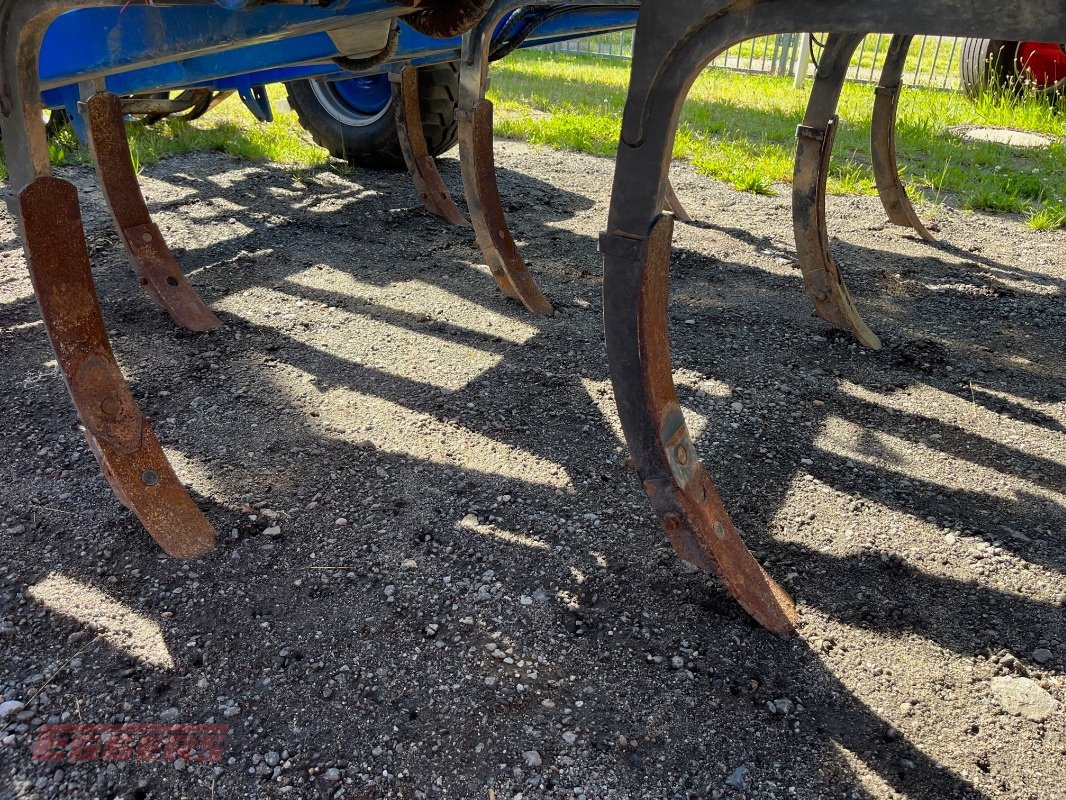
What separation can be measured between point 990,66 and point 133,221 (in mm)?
6271

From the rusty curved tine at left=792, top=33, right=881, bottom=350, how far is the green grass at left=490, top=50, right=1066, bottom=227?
5.83ft

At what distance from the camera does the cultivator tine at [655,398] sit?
1253 mm

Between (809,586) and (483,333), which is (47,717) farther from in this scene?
(483,333)

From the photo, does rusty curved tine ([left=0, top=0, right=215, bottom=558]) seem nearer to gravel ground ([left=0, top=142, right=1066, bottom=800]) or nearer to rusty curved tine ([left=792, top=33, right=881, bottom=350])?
gravel ground ([left=0, top=142, right=1066, bottom=800])

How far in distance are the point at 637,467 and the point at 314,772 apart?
2.20 feet

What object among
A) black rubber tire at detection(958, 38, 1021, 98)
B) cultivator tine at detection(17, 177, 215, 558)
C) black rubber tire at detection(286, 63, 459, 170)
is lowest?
cultivator tine at detection(17, 177, 215, 558)

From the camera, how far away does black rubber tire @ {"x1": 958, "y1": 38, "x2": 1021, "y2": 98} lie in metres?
6.11

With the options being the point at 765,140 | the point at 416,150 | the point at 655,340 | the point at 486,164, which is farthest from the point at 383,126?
the point at 655,340

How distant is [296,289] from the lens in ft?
9.63

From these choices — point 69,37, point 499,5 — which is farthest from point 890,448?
point 69,37

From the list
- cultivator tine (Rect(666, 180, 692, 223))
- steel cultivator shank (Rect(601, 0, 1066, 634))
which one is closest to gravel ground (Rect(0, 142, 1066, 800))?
steel cultivator shank (Rect(601, 0, 1066, 634))

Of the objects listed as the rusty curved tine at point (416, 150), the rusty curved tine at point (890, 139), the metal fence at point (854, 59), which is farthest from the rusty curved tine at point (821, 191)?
the metal fence at point (854, 59)

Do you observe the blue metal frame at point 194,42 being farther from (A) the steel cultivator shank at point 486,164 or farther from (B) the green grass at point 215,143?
(B) the green grass at point 215,143

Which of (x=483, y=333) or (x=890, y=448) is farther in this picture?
Answer: (x=483, y=333)
